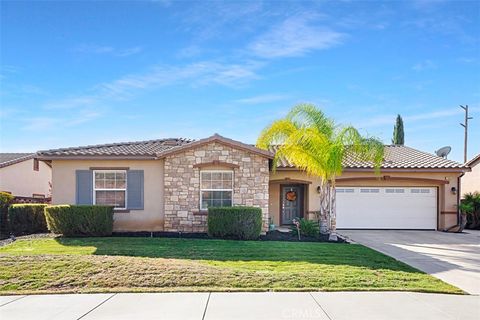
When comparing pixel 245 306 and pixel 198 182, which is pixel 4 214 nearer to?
pixel 198 182

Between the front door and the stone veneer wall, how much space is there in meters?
4.38

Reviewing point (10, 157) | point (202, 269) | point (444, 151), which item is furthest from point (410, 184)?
point (10, 157)

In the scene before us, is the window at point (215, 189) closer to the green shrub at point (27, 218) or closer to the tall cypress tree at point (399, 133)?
the green shrub at point (27, 218)

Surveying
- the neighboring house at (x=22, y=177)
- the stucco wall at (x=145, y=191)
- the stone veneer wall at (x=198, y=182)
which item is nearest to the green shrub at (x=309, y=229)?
the stone veneer wall at (x=198, y=182)

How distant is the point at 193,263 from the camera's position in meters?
9.45

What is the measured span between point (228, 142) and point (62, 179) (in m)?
6.95

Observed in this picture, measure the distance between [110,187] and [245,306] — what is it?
10903 mm

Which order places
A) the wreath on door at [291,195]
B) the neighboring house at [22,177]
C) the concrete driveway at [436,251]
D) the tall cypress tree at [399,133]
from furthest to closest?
the tall cypress tree at [399,133]
the neighboring house at [22,177]
the wreath on door at [291,195]
the concrete driveway at [436,251]

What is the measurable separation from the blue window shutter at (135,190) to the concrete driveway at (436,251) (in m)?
8.56

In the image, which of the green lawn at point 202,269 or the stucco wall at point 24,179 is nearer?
the green lawn at point 202,269

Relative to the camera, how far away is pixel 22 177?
2514 cm

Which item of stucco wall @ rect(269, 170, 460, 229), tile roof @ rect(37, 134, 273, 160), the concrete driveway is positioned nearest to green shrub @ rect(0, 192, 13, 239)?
tile roof @ rect(37, 134, 273, 160)

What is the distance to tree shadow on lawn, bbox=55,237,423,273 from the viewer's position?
10.2m

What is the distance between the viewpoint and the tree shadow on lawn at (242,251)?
10156 millimetres
